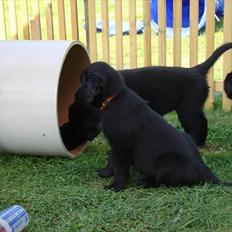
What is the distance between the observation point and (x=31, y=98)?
449 centimetres

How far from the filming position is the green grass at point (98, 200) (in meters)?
3.42

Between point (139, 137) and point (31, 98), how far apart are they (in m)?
1.12

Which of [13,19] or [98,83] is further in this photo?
[13,19]

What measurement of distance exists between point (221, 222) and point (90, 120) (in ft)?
5.97

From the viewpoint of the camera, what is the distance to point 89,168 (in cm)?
469

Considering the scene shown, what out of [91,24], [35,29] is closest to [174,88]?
[91,24]

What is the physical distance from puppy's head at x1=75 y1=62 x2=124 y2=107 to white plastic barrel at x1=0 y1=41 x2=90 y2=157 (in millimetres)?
598

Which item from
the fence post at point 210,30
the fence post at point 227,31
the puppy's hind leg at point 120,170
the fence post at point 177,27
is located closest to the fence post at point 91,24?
the fence post at point 177,27

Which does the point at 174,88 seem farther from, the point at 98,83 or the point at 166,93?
the point at 98,83

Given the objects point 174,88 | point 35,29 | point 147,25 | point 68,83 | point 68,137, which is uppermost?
point 147,25

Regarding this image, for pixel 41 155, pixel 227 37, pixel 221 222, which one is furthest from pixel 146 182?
pixel 227 37

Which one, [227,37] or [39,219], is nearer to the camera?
[39,219]

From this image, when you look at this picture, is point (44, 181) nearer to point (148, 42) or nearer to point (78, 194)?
point (78, 194)

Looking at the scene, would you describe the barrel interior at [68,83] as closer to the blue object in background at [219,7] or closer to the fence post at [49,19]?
the fence post at [49,19]
